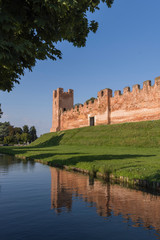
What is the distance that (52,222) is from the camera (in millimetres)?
5156

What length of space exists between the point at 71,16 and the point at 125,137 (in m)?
22.3

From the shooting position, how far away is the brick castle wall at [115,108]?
32.1 metres

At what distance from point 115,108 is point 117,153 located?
2230cm

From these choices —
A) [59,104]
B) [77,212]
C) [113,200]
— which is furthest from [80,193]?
[59,104]

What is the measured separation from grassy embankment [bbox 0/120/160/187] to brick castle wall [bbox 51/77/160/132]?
175 inches

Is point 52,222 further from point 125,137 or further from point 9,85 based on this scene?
point 125,137

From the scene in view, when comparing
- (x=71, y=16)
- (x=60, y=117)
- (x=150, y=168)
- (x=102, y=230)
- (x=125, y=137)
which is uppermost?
(x=60, y=117)

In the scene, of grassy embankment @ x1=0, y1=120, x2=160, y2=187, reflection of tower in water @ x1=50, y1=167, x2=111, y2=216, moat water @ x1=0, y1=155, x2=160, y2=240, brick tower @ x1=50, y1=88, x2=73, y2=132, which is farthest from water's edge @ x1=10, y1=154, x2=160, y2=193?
brick tower @ x1=50, y1=88, x2=73, y2=132

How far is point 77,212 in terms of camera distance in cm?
584

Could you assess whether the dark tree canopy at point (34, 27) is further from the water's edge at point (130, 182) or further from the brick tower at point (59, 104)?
the brick tower at point (59, 104)

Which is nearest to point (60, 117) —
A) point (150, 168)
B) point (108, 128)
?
point (108, 128)

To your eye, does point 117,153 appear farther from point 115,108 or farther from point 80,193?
point 115,108

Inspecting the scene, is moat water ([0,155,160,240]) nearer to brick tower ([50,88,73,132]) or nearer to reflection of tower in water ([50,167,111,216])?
reflection of tower in water ([50,167,111,216])

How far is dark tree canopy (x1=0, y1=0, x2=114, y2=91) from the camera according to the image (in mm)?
4301
